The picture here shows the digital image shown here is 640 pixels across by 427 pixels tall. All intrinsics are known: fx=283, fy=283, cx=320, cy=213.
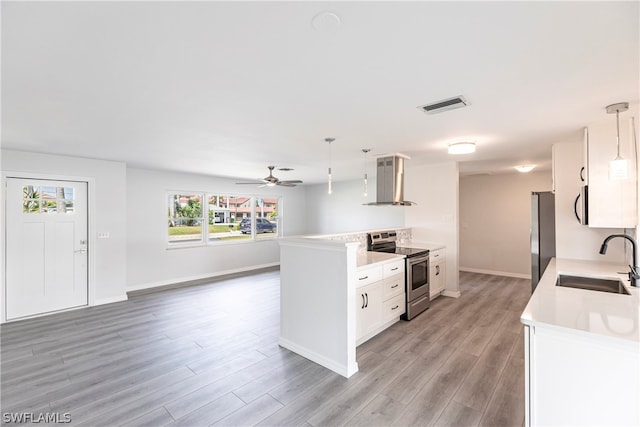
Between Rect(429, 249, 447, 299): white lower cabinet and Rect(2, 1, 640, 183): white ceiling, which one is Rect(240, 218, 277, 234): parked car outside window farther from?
Rect(429, 249, 447, 299): white lower cabinet

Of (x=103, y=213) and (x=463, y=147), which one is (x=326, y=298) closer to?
(x=463, y=147)

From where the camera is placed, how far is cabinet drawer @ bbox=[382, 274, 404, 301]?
11.5 feet

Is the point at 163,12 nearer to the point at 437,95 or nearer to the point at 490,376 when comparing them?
the point at 437,95

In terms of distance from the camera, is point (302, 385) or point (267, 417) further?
point (302, 385)

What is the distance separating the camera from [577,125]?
2.93m

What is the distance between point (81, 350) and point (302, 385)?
260 centimetres

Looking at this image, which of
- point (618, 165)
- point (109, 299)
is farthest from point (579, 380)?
point (109, 299)

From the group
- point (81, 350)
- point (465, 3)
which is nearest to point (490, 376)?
point (465, 3)

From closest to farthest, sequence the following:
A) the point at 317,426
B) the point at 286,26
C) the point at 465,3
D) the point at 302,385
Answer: the point at 465,3 < the point at 286,26 < the point at 317,426 < the point at 302,385

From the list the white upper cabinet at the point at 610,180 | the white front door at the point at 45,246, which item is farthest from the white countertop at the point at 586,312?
the white front door at the point at 45,246

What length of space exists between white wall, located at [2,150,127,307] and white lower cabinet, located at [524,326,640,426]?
5.85 meters

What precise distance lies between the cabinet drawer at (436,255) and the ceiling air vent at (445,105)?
8.97ft

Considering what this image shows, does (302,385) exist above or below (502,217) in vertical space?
below

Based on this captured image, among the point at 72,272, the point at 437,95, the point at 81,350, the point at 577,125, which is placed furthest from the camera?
the point at 72,272
